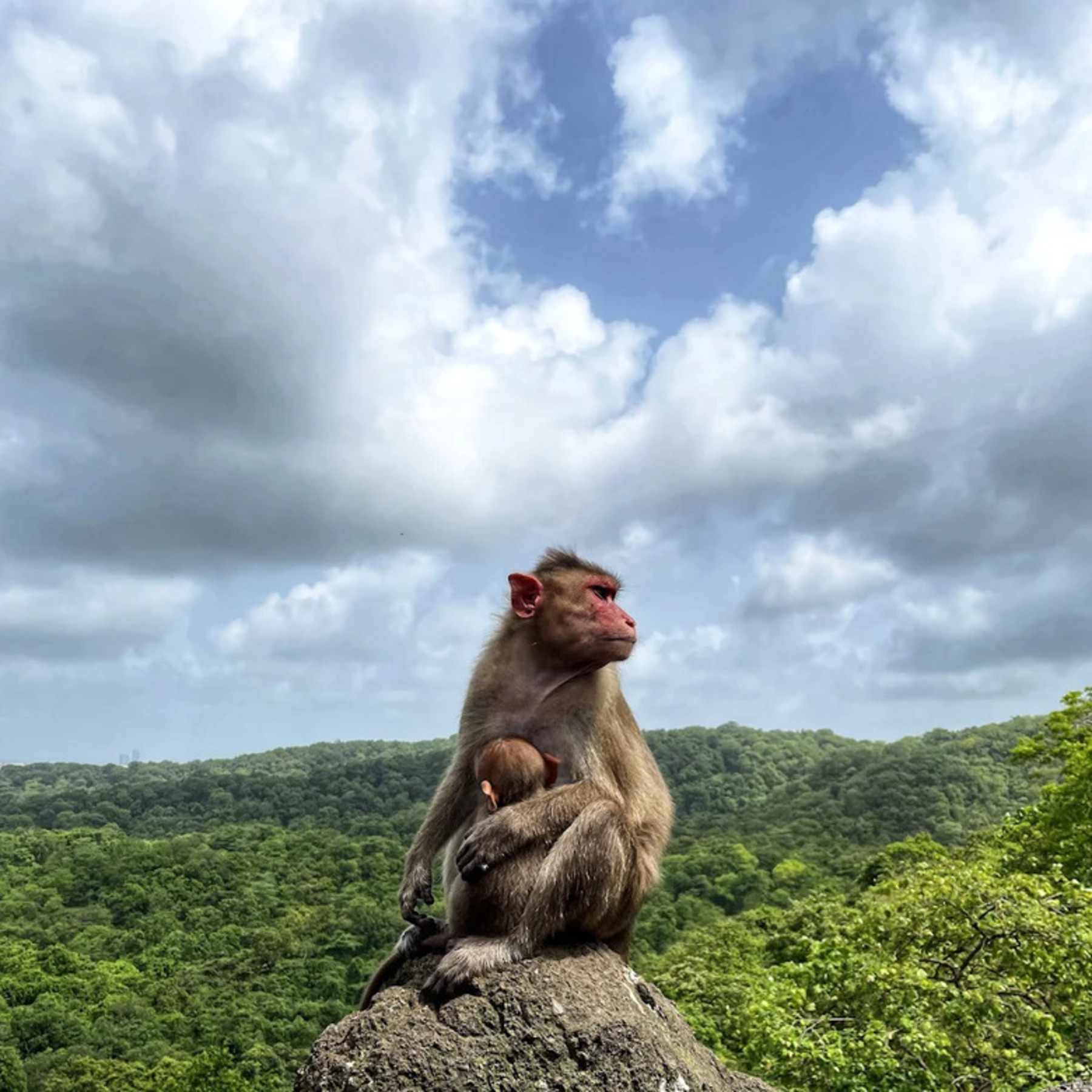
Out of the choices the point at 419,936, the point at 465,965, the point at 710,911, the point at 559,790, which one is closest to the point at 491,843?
the point at 559,790

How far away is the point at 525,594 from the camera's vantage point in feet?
18.2

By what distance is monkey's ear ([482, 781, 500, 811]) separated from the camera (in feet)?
16.6

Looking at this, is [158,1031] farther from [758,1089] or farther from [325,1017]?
[758,1089]

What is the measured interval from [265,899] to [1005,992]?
268 feet

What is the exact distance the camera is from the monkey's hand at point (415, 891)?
540 cm

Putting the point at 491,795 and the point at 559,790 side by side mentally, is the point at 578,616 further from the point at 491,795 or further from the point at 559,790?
the point at 491,795

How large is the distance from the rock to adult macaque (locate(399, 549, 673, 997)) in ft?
0.55

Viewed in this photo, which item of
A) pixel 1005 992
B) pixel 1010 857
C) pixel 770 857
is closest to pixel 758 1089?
pixel 1005 992

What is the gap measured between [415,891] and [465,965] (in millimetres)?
843

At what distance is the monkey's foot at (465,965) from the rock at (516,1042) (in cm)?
6

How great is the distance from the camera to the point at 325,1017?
6069 centimetres

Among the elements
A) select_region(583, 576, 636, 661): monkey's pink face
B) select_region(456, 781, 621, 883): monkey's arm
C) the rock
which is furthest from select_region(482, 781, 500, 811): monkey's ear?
select_region(583, 576, 636, 661): monkey's pink face

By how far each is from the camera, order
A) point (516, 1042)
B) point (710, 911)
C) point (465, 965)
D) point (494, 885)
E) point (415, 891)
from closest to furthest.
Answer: point (516, 1042), point (465, 965), point (494, 885), point (415, 891), point (710, 911)

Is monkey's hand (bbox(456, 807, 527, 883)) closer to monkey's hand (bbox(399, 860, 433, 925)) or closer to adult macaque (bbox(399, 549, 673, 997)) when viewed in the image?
adult macaque (bbox(399, 549, 673, 997))
